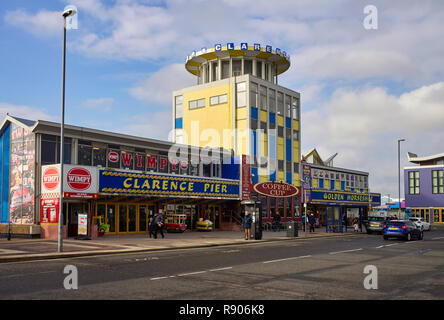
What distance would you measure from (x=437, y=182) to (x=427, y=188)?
81.5 inches

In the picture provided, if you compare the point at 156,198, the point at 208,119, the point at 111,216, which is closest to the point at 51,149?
the point at 111,216

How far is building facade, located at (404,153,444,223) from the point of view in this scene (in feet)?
268

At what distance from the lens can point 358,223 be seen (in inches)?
1676

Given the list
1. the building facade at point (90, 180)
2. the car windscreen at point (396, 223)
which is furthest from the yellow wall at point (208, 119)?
the car windscreen at point (396, 223)

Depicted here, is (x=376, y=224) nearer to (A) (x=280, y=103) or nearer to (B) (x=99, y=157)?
(A) (x=280, y=103)

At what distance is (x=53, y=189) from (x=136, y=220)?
750cm

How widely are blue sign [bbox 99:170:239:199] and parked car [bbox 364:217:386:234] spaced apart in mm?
11446

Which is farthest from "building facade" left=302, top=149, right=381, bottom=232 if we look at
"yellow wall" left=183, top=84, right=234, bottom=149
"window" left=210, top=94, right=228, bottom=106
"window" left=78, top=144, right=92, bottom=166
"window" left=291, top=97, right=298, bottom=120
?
"window" left=78, top=144, right=92, bottom=166

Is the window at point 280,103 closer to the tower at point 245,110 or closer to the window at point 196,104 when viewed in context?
the tower at point 245,110

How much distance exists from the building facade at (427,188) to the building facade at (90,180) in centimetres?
5802

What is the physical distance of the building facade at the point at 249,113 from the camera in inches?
1818

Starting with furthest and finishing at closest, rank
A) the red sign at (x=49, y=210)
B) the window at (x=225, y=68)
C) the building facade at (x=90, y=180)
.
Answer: the window at (x=225, y=68), the building facade at (x=90, y=180), the red sign at (x=49, y=210)
